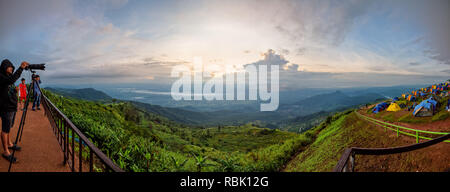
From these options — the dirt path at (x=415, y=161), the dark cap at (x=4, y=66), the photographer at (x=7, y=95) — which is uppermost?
the dark cap at (x=4, y=66)

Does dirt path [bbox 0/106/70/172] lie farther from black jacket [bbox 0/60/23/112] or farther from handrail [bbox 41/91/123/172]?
black jacket [bbox 0/60/23/112]

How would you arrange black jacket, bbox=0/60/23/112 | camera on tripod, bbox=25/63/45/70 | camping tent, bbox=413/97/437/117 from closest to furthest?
1. black jacket, bbox=0/60/23/112
2. camera on tripod, bbox=25/63/45/70
3. camping tent, bbox=413/97/437/117

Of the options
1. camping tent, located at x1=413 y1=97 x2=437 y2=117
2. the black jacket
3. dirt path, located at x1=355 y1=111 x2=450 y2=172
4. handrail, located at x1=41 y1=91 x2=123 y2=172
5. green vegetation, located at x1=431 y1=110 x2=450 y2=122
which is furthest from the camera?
camping tent, located at x1=413 y1=97 x2=437 y2=117

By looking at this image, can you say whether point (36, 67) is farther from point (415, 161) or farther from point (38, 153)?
point (415, 161)

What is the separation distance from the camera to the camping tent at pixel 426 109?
6.65 metres

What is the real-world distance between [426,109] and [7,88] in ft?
43.7

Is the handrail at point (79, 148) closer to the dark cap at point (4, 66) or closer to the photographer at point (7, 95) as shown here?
the photographer at point (7, 95)

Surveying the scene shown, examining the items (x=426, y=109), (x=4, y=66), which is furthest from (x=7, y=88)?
(x=426, y=109)

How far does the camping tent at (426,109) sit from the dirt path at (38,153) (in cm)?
1214

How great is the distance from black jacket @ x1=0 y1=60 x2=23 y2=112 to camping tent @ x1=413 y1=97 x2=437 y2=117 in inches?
512

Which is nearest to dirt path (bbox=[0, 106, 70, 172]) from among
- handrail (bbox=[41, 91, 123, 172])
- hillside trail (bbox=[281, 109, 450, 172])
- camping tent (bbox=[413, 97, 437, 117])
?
handrail (bbox=[41, 91, 123, 172])

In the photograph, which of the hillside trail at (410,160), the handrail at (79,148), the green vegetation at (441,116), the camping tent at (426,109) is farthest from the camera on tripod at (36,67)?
the camping tent at (426,109)

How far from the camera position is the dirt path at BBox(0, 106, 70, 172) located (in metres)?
3.37
